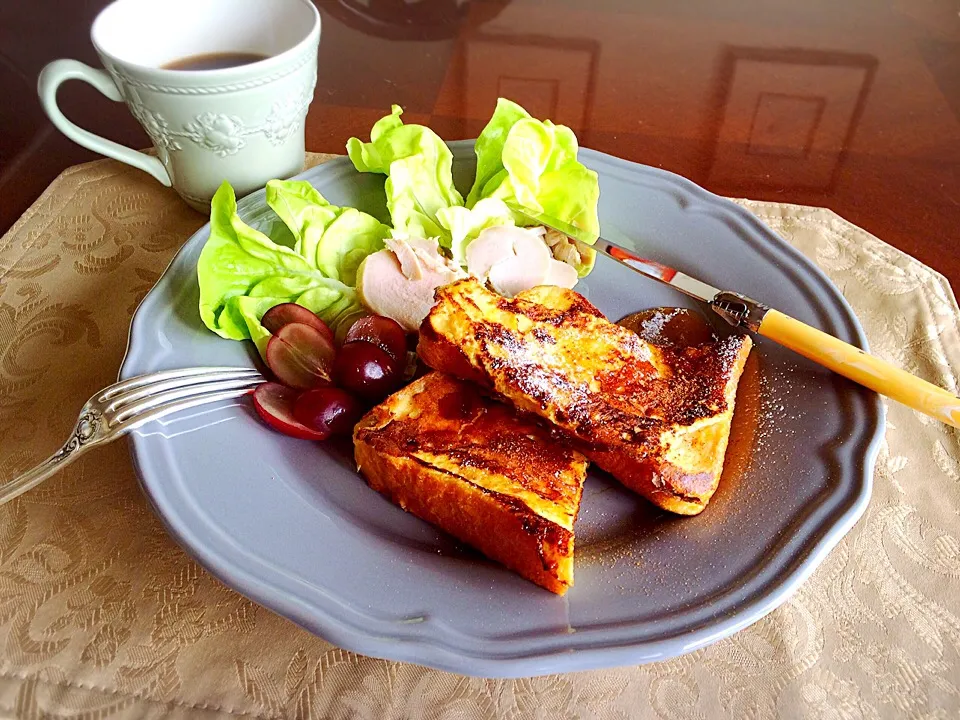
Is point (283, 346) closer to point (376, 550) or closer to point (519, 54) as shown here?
point (376, 550)

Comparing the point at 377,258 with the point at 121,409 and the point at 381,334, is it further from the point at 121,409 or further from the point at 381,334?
the point at 121,409

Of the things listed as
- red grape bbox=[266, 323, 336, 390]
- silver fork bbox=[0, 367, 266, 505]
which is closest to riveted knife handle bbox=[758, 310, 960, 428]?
red grape bbox=[266, 323, 336, 390]

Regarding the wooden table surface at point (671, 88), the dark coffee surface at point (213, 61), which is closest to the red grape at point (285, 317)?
the dark coffee surface at point (213, 61)

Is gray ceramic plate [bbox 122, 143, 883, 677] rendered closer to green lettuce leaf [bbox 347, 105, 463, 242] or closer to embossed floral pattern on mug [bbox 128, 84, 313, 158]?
embossed floral pattern on mug [bbox 128, 84, 313, 158]

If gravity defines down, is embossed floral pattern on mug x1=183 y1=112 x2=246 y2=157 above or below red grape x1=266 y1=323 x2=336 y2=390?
above

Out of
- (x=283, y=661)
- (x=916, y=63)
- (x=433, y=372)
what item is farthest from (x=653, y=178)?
(x=916, y=63)

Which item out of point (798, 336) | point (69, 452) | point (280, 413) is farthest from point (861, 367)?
point (69, 452)
